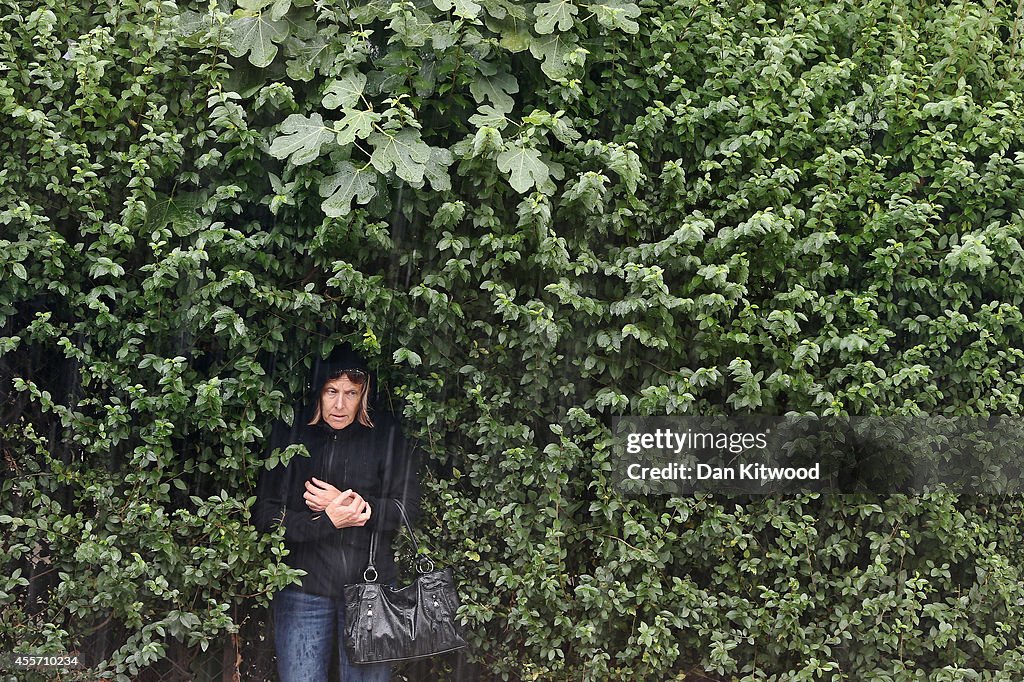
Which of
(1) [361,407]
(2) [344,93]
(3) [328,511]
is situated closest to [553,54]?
(2) [344,93]

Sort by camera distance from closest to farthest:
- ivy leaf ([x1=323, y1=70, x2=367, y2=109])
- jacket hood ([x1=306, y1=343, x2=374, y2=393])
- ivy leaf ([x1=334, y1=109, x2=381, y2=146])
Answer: ivy leaf ([x1=334, y1=109, x2=381, y2=146]), ivy leaf ([x1=323, y1=70, x2=367, y2=109]), jacket hood ([x1=306, y1=343, x2=374, y2=393])

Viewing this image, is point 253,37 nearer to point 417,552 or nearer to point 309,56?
point 309,56

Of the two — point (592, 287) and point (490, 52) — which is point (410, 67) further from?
point (592, 287)

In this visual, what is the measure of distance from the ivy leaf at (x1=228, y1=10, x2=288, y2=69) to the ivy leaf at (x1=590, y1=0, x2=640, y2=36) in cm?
144

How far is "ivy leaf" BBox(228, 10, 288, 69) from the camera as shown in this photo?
3.95 meters

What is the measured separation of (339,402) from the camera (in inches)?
165

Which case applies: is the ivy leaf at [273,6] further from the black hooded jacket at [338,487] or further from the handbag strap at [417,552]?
the handbag strap at [417,552]

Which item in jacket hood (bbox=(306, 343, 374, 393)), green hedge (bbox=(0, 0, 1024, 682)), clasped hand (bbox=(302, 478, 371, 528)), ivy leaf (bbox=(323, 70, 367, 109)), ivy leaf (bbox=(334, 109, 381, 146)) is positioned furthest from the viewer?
jacket hood (bbox=(306, 343, 374, 393))

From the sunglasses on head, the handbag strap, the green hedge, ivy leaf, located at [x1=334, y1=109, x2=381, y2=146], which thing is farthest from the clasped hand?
ivy leaf, located at [x1=334, y1=109, x2=381, y2=146]

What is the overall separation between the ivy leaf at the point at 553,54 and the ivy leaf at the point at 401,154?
26.1 inches

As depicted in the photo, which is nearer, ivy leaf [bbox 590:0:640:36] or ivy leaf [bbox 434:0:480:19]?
ivy leaf [bbox 434:0:480:19]

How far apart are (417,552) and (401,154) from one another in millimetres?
1850

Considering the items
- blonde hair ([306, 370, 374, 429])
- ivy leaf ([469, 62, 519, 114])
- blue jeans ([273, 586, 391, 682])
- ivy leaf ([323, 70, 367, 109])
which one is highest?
ivy leaf ([469, 62, 519, 114])

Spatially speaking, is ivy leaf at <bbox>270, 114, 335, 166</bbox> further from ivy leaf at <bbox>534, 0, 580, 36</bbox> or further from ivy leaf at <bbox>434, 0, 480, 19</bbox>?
ivy leaf at <bbox>534, 0, 580, 36</bbox>
